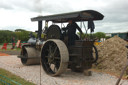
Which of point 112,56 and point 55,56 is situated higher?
point 55,56

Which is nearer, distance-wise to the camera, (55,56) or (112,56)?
(55,56)

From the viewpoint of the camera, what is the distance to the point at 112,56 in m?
7.73

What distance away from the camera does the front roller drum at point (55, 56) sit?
18.0ft

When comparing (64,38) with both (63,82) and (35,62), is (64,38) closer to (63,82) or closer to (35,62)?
(63,82)

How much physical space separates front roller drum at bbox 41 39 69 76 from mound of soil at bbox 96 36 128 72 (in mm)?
2591

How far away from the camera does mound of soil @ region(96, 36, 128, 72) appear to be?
7.26 meters

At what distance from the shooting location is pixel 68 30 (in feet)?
20.6

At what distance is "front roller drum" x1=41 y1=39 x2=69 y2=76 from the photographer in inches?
215

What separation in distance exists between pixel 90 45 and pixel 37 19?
273cm

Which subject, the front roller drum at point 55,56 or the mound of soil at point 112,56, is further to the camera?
the mound of soil at point 112,56

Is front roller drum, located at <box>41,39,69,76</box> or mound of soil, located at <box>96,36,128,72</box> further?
mound of soil, located at <box>96,36,128,72</box>

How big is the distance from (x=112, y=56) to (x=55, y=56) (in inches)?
123

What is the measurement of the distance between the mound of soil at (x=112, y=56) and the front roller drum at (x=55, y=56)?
8.50 ft

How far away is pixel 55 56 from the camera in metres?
6.07
